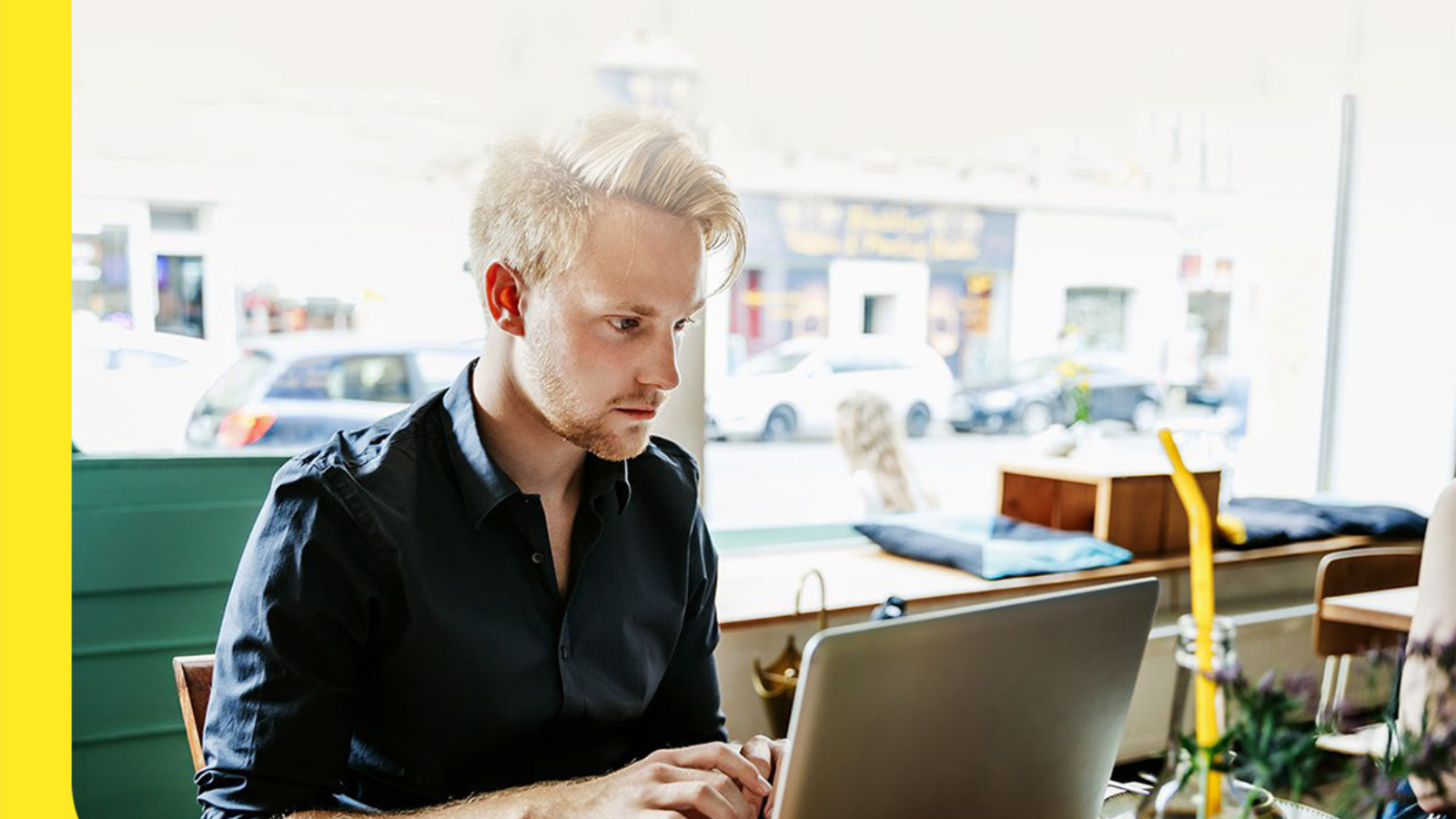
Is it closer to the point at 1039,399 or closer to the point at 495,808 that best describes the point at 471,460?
the point at 495,808

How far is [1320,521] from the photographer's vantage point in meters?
3.36

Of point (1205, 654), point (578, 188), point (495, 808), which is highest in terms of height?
point (578, 188)

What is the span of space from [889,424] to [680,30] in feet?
3.62

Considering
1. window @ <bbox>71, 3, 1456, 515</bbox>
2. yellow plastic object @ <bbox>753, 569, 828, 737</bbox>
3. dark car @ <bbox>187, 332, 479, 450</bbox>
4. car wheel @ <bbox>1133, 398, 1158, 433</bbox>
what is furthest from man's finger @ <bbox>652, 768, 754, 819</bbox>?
car wheel @ <bbox>1133, 398, 1158, 433</bbox>

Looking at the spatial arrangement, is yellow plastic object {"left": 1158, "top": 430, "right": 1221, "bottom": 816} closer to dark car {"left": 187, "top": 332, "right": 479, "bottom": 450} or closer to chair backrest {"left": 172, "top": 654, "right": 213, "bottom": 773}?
chair backrest {"left": 172, "top": 654, "right": 213, "bottom": 773}

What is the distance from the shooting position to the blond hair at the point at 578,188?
52.4 inches

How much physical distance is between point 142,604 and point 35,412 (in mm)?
344

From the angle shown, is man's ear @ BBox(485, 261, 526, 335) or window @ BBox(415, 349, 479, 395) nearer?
man's ear @ BBox(485, 261, 526, 335)

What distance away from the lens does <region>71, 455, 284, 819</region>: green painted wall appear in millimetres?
1913

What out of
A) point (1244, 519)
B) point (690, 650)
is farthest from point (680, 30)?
point (1244, 519)

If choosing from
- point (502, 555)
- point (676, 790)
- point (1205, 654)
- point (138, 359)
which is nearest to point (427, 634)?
point (502, 555)

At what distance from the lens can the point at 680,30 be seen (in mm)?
2762

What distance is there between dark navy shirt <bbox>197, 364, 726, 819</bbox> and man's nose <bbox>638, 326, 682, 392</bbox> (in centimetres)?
17

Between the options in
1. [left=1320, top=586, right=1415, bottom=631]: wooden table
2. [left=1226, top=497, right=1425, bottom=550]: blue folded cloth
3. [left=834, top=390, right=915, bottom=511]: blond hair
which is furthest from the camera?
[left=1226, top=497, right=1425, bottom=550]: blue folded cloth
